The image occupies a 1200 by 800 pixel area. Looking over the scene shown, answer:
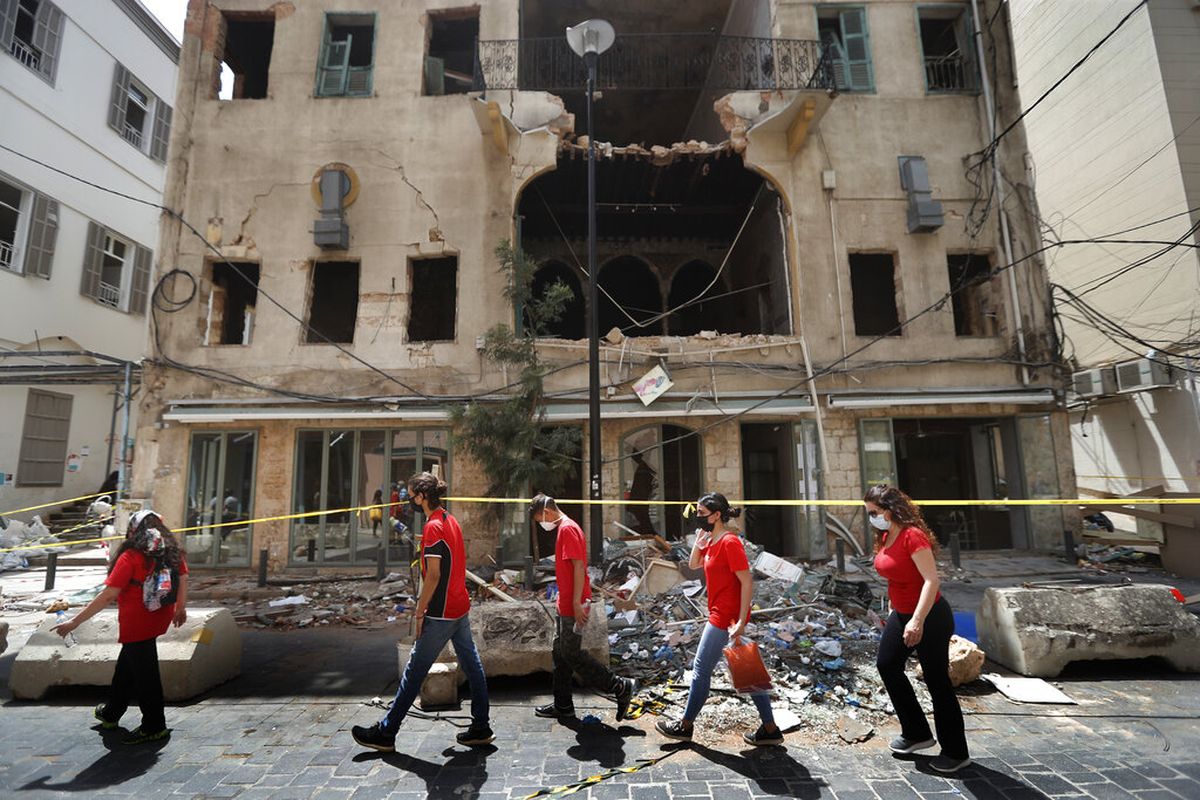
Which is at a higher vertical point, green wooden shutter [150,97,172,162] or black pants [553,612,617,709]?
green wooden shutter [150,97,172,162]

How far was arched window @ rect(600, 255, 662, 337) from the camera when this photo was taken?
16.2 metres

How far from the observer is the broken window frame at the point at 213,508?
1145 centimetres

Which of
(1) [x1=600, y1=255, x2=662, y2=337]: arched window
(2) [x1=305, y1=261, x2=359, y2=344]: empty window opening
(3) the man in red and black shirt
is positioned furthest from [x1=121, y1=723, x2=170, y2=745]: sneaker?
(1) [x1=600, y1=255, x2=662, y2=337]: arched window

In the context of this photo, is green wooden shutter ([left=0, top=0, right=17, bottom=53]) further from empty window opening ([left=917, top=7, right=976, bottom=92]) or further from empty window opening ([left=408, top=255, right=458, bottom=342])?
empty window opening ([left=917, top=7, right=976, bottom=92])

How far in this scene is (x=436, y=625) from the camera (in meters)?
3.94

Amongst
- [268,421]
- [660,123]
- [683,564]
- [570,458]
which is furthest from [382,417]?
[660,123]

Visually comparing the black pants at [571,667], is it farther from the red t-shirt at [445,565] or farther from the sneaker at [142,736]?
the sneaker at [142,736]

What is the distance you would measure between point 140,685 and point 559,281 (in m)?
9.14

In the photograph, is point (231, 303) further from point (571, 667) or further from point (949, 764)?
point (949, 764)

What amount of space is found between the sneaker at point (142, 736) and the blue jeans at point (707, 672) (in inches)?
145

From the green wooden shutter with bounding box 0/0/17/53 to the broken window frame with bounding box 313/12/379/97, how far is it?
8.51 metres

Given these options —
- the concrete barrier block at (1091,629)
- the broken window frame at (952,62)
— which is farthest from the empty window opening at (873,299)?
the concrete barrier block at (1091,629)

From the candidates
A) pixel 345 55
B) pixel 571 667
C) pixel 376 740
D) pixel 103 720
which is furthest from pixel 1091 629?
pixel 345 55

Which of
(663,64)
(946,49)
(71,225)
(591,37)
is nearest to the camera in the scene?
(591,37)
